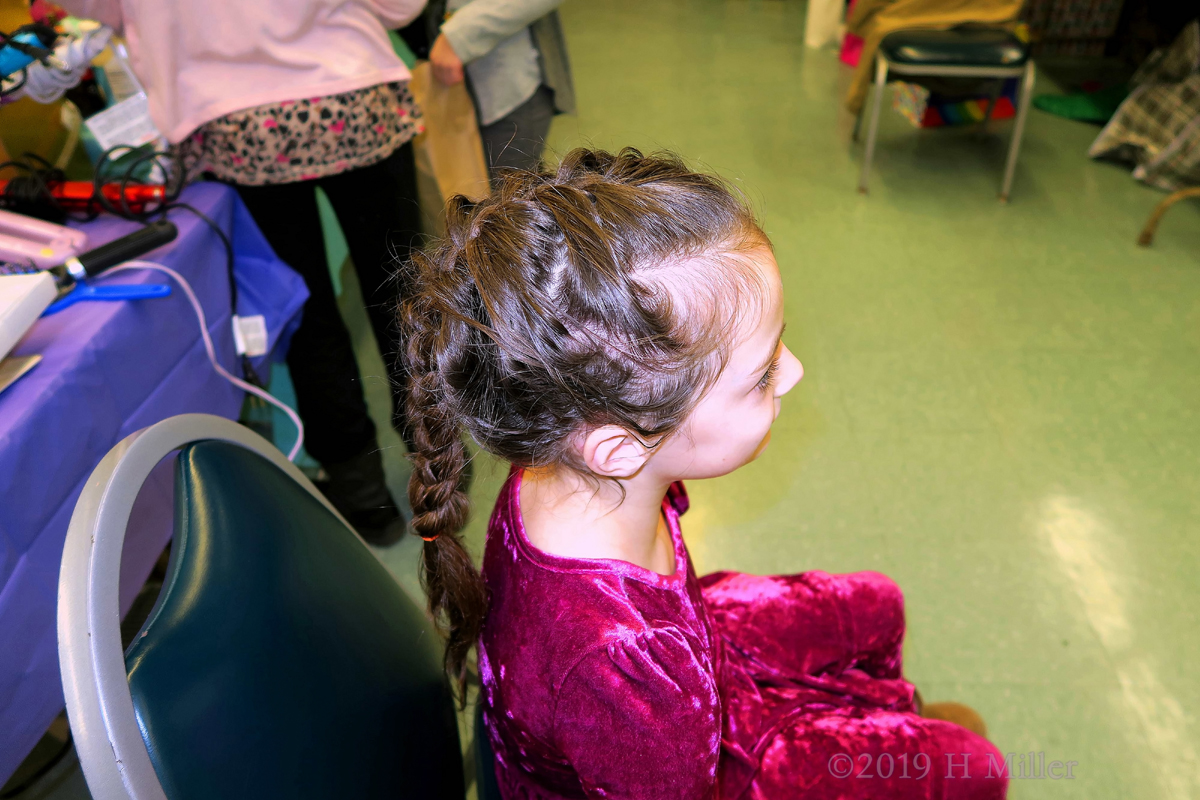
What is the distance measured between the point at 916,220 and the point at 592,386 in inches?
89.4

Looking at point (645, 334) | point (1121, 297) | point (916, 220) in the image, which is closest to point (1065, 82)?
point (916, 220)

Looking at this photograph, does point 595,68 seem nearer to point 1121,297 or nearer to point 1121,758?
point 1121,297

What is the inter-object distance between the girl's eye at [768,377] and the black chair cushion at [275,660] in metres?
0.38

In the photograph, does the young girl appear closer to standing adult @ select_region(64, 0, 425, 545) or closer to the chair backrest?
the chair backrest

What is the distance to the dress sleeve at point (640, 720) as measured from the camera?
25.0 inches

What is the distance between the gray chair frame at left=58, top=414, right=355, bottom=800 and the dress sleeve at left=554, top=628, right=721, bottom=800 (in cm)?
32

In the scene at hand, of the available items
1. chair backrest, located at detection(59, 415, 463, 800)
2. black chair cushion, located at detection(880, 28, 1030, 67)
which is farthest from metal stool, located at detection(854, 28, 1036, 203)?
chair backrest, located at detection(59, 415, 463, 800)

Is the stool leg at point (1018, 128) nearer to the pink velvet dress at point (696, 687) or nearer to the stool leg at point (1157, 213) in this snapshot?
the stool leg at point (1157, 213)

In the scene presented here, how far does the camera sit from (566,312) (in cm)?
57

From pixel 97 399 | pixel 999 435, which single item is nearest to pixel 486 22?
pixel 97 399

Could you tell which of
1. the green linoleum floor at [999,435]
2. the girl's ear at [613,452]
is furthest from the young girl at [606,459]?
the green linoleum floor at [999,435]

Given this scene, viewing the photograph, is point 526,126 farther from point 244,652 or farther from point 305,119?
point 244,652

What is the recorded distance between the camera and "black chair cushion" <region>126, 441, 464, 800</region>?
0.45 m

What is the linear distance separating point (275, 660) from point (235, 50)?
0.92 meters
